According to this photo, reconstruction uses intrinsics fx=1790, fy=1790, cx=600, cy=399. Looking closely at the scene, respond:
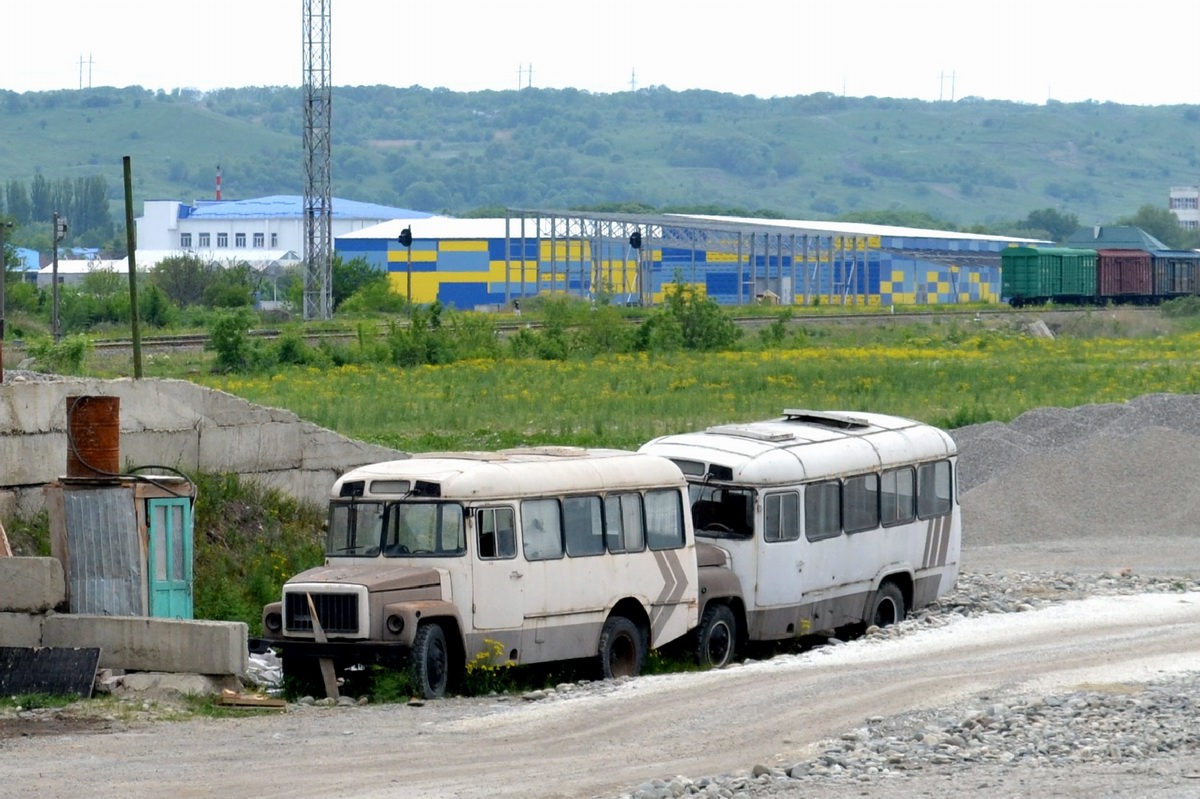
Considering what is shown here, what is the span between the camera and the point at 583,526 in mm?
16359

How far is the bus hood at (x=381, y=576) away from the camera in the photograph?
15.0 m

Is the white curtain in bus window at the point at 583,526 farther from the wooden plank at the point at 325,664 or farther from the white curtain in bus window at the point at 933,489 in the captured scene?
the white curtain in bus window at the point at 933,489

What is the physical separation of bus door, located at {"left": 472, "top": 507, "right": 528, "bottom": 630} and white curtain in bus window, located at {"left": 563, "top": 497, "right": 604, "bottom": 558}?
0.63m

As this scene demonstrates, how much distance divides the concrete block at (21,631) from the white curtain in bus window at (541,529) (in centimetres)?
431

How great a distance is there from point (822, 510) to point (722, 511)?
1.19m

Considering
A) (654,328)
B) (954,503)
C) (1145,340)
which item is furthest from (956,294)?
(954,503)

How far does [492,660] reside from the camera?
15.6m

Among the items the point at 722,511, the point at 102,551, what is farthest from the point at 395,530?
the point at 722,511

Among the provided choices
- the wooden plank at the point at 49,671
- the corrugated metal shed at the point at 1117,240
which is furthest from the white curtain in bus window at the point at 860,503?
the corrugated metal shed at the point at 1117,240

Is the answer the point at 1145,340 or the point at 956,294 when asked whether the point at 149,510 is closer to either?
the point at 1145,340

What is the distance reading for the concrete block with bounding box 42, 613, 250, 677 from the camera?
1512 centimetres

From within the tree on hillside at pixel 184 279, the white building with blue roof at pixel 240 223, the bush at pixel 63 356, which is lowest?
the bush at pixel 63 356

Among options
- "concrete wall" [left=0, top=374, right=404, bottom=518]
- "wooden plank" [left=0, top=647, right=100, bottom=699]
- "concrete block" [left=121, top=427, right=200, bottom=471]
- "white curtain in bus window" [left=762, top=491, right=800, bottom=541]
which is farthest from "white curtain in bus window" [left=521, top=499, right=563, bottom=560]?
"concrete block" [left=121, top=427, right=200, bottom=471]

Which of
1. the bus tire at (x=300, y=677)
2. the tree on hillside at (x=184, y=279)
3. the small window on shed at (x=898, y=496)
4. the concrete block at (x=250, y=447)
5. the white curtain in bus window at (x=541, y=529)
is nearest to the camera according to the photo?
the bus tire at (x=300, y=677)
